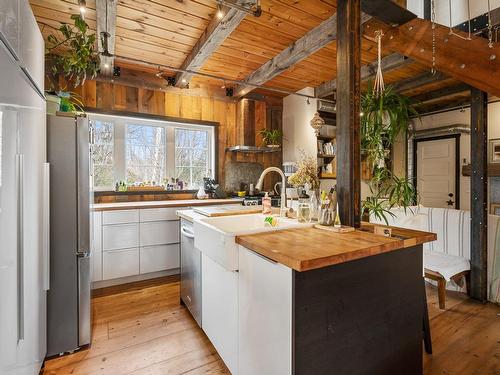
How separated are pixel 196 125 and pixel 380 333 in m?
3.64

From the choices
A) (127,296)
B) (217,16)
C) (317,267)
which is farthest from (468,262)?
(127,296)

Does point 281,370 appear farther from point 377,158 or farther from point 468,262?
point 468,262

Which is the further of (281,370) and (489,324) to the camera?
(489,324)

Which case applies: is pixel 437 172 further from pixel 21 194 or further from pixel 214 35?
pixel 21 194

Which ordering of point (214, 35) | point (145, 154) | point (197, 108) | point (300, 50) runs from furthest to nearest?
point (197, 108), point (145, 154), point (300, 50), point (214, 35)

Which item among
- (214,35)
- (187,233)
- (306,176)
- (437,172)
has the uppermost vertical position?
(214,35)

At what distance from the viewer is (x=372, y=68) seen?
3438 mm

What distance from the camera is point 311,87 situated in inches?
171

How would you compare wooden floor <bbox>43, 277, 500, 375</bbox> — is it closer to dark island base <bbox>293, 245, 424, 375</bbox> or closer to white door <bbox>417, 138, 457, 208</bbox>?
dark island base <bbox>293, 245, 424, 375</bbox>

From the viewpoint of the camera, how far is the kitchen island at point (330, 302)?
3.57 feet

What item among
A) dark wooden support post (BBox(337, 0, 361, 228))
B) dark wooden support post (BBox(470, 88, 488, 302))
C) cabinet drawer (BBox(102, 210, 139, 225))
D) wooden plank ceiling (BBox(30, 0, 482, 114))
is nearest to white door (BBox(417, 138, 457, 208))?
wooden plank ceiling (BBox(30, 0, 482, 114))

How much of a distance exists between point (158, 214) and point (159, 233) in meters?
0.23

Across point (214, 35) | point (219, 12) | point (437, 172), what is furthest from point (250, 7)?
point (437, 172)

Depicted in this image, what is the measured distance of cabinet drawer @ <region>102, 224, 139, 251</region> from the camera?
9.66 feet
